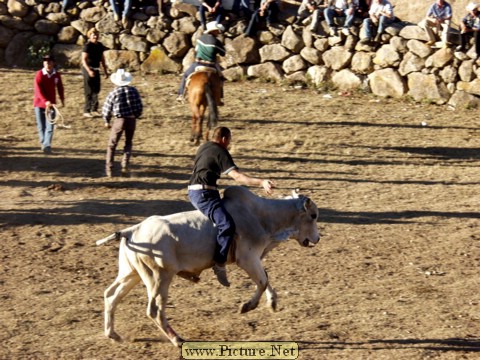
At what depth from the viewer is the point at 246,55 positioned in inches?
861

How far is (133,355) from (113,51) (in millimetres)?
14923

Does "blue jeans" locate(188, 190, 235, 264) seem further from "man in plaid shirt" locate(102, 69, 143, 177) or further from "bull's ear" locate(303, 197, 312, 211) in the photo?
"man in plaid shirt" locate(102, 69, 143, 177)

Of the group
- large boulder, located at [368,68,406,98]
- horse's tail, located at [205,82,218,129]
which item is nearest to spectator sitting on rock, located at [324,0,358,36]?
large boulder, located at [368,68,406,98]

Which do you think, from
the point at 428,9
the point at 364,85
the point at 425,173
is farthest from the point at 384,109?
the point at 425,173

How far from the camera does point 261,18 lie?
21.9 meters

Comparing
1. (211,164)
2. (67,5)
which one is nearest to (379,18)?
(67,5)

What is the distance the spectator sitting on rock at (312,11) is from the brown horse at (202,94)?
4.95 meters

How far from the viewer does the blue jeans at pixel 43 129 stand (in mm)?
16281

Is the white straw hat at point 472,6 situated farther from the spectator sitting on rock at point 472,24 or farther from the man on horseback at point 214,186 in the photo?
the man on horseback at point 214,186

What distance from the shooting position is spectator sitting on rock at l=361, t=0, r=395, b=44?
20.5 m

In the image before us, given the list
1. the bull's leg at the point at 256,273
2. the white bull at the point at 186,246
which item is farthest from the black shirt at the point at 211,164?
the bull's leg at the point at 256,273

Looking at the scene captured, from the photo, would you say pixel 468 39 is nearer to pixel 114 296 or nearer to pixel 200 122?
pixel 200 122

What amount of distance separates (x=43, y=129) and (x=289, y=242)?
236 inches

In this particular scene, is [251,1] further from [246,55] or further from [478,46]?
[478,46]
